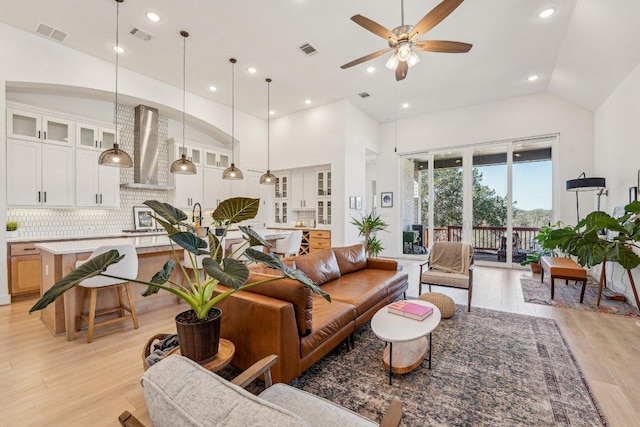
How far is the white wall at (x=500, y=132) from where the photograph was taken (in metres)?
5.69

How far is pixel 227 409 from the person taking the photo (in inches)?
25.3

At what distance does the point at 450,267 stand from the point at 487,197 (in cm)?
344

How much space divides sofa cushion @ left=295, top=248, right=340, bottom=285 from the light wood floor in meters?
1.60

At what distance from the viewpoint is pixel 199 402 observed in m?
0.67

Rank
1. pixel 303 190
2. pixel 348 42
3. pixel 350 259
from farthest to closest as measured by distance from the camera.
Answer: pixel 303 190
pixel 348 42
pixel 350 259

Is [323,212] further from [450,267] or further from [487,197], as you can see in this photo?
[487,197]

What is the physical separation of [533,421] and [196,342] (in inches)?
82.3

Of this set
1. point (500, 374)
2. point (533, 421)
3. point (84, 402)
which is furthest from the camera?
point (500, 374)

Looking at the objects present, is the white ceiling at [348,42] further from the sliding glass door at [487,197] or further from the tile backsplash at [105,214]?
the sliding glass door at [487,197]

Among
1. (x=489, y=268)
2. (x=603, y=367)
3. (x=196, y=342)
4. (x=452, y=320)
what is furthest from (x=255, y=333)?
(x=489, y=268)

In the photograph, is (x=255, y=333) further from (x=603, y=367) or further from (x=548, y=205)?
(x=548, y=205)

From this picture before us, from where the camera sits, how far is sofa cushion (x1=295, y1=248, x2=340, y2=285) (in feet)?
10.3

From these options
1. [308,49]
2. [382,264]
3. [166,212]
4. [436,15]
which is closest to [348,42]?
[308,49]

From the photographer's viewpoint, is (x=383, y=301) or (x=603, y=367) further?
(x=383, y=301)
